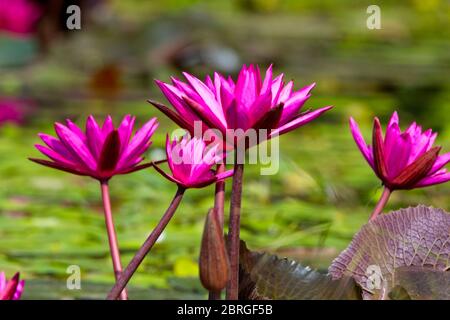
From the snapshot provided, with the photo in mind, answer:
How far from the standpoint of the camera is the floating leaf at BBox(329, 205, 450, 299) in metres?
1.20

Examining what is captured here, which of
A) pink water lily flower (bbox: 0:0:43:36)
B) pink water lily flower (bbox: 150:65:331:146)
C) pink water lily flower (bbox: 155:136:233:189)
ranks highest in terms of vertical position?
pink water lily flower (bbox: 0:0:43:36)

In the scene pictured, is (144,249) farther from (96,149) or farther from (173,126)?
(173,126)

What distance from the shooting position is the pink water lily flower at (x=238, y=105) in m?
1.08

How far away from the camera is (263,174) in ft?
9.66

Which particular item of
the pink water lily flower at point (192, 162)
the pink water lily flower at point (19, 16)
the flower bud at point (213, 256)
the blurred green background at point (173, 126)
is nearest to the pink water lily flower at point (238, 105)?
the pink water lily flower at point (192, 162)

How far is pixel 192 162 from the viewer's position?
1.11 metres

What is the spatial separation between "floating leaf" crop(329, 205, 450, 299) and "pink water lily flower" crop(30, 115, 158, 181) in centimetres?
27

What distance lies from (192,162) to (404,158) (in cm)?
28

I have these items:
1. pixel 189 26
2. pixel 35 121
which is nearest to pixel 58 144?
pixel 35 121

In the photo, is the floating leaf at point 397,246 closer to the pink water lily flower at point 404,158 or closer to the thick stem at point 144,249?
the pink water lily flower at point 404,158

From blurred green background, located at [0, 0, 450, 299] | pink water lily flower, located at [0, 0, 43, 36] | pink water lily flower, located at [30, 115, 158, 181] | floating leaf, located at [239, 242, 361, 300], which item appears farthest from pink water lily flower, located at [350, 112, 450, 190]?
pink water lily flower, located at [0, 0, 43, 36]

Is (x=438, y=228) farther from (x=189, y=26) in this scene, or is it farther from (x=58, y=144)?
(x=189, y=26)

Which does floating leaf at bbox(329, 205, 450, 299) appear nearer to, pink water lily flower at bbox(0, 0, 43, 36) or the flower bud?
the flower bud
